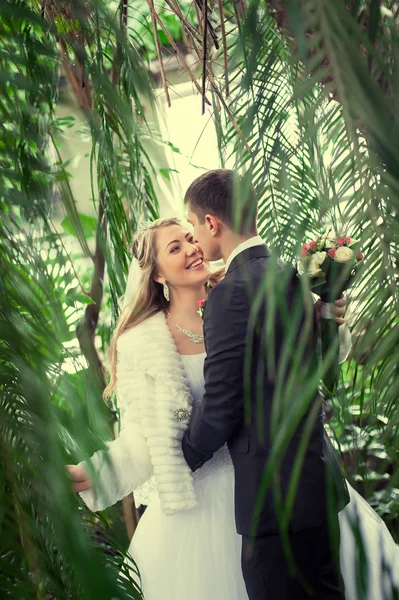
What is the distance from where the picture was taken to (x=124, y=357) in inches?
70.1

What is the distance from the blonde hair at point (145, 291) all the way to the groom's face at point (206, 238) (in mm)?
260

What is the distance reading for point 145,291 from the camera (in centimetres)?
190

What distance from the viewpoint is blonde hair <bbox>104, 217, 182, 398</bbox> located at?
1.86m

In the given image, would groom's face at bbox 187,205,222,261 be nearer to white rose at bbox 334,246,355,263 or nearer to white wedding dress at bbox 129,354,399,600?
white wedding dress at bbox 129,354,399,600

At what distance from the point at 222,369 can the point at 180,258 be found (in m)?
0.46

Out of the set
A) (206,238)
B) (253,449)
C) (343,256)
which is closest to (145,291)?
(206,238)

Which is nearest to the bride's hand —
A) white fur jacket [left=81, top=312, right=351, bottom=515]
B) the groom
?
the groom

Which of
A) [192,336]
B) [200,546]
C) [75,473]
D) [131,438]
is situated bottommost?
[200,546]

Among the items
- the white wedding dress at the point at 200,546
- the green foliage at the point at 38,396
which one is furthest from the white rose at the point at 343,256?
the white wedding dress at the point at 200,546

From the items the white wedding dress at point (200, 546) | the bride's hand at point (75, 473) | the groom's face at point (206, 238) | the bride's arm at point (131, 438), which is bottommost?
the white wedding dress at point (200, 546)

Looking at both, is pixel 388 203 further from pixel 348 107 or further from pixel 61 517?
pixel 61 517

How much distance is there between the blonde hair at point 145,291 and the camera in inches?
73.4

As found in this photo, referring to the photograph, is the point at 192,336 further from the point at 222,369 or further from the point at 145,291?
the point at 222,369

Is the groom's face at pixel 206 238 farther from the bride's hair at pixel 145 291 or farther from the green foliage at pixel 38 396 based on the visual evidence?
the green foliage at pixel 38 396
